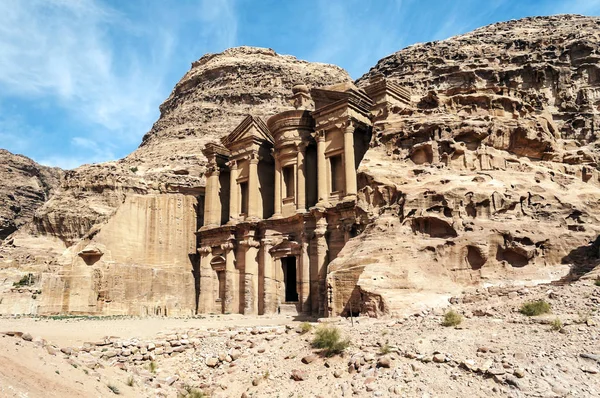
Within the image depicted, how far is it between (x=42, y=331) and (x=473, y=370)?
14926 millimetres

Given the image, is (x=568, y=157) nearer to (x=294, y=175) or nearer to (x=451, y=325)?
(x=451, y=325)

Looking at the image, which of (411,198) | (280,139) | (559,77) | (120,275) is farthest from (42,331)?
(559,77)

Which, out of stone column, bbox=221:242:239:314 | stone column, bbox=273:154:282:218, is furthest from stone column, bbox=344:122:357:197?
stone column, bbox=221:242:239:314

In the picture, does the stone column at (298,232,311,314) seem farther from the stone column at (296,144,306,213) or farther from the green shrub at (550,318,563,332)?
the green shrub at (550,318,563,332)

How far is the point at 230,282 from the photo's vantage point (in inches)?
1340

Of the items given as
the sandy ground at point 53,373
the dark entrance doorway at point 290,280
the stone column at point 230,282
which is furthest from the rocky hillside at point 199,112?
the sandy ground at point 53,373

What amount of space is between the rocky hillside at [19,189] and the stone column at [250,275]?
23018 mm

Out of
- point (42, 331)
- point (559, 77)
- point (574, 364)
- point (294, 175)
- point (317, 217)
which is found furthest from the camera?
point (559, 77)

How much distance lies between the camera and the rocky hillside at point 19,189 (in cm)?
4638

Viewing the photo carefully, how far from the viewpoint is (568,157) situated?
928 inches

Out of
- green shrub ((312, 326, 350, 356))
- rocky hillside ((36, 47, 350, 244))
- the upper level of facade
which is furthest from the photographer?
rocky hillside ((36, 47, 350, 244))

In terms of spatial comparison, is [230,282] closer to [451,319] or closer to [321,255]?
[321,255]

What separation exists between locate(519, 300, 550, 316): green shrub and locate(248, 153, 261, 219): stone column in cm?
2156

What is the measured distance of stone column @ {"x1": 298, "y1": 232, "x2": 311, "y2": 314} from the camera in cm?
2956
